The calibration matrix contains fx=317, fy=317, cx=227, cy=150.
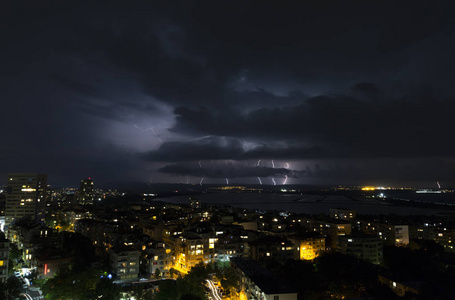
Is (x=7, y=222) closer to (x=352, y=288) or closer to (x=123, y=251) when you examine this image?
(x=123, y=251)

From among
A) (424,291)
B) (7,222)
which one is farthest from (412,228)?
(7,222)

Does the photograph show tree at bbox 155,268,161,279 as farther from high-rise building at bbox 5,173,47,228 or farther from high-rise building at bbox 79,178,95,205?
high-rise building at bbox 79,178,95,205

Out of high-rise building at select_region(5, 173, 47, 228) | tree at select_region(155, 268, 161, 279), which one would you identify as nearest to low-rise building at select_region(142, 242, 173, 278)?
tree at select_region(155, 268, 161, 279)

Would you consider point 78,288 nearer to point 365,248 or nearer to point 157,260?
point 157,260

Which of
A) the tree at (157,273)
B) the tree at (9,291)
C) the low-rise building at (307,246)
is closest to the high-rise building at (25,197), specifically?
the tree at (157,273)

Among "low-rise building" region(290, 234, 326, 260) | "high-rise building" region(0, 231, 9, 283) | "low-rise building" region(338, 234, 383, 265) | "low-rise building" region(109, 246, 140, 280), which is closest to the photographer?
"high-rise building" region(0, 231, 9, 283)

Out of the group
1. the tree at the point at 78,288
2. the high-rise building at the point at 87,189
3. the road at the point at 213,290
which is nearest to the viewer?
the tree at the point at 78,288

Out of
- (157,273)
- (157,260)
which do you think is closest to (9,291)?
(157,273)

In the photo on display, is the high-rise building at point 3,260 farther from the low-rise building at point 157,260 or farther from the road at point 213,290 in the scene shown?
the road at point 213,290
